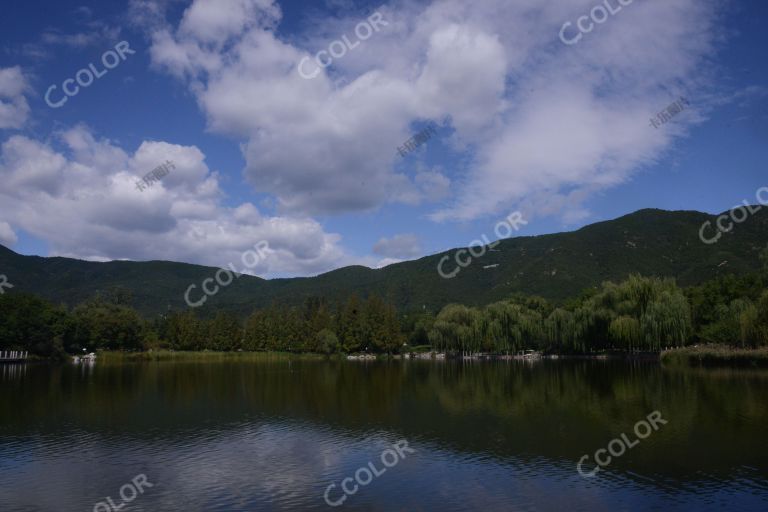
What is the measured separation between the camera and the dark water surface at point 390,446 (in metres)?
13.7

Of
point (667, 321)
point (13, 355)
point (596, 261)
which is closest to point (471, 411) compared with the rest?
point (667, 321)

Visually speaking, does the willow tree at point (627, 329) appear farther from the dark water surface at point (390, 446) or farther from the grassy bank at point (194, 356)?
the grassy bank at point (194, 356)

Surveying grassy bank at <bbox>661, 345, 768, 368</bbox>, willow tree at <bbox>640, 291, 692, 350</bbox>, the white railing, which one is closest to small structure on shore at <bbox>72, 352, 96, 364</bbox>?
the white railing

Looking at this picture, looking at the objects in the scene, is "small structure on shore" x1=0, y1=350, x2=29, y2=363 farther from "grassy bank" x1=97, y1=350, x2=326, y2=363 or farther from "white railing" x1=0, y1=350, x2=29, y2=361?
"grassy bank" x1=97, y1=350, x2=326, y2=363

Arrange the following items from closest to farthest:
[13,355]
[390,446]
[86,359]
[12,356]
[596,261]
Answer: [390,446]
[12,356]
[13,355]
[86,359]
[596,261]

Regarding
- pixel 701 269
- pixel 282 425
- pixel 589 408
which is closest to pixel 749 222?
pixel 701 269

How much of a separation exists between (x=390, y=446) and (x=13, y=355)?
76313 millimetres

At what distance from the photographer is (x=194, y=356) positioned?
299 feet

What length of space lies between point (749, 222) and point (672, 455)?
149 meters

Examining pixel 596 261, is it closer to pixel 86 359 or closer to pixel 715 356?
pixel 715 356

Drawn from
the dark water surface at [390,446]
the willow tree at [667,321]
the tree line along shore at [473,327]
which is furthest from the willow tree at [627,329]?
the dark water surface at [390,446]

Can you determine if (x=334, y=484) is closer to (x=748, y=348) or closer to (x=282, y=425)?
(x=282, y=425)

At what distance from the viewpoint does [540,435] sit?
20734 mm

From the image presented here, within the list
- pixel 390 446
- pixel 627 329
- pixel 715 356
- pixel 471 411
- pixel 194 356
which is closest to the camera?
pixel 390 446
